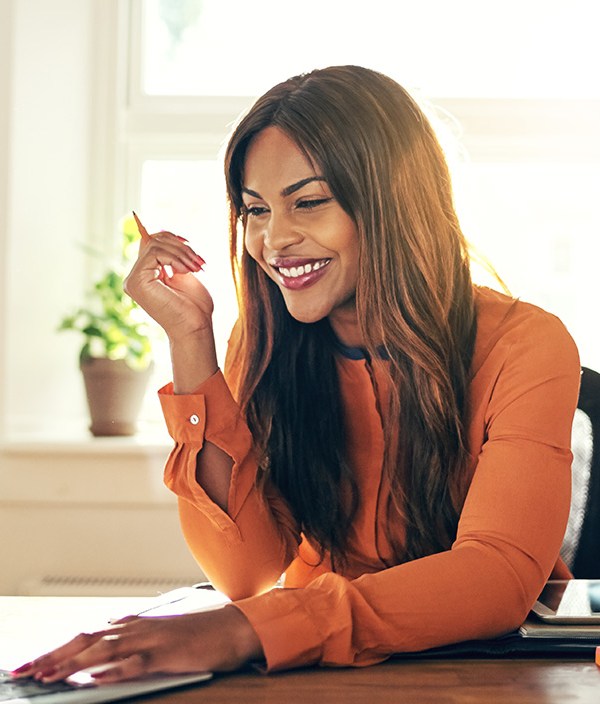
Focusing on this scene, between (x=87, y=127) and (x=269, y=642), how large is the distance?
2.36 metres

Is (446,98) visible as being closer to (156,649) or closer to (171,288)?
(171,288)

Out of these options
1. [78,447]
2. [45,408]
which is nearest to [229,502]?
[78,447]

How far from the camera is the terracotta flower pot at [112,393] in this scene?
276 centimetres

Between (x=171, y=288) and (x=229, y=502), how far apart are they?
0.34 m

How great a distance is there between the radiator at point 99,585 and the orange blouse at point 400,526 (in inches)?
46.1

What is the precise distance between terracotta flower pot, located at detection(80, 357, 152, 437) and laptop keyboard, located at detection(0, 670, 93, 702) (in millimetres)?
1839

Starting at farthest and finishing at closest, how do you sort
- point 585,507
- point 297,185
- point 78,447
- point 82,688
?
point 78,447
point 585,507
point 297,185
point 82,688

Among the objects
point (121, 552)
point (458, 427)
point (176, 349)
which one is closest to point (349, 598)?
point (458, 427)

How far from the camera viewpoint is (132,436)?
2.84 meters

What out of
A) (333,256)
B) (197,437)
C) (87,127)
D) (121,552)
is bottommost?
(121,552)

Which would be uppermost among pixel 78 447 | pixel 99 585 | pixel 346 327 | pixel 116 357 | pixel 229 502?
pixel 346 327

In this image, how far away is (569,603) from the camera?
46.1 inches

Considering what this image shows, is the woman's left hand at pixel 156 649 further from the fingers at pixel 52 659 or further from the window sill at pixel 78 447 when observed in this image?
the window sill at pixel 78 447

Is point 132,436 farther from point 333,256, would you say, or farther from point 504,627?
point 504,627
